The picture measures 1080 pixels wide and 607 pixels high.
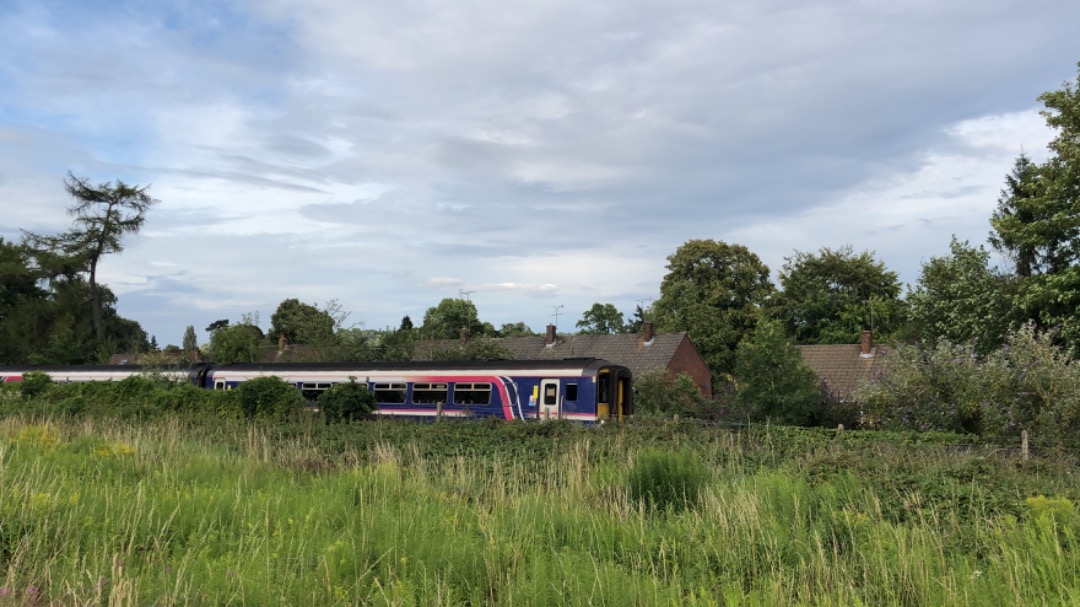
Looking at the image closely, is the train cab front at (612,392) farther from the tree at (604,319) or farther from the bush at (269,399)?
the tree at (604,319)

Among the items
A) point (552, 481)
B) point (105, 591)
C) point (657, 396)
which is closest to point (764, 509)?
point (552, 481)

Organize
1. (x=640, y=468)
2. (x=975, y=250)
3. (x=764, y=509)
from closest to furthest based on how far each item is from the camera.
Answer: (x=764, y=509)
(x=640, y=468)
(x=975, y=250)

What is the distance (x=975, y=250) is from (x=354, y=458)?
26.0 metres

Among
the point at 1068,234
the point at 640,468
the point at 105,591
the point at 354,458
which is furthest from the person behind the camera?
the point at 1068,234

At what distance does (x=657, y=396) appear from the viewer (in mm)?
31219

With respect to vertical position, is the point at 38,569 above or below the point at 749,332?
below

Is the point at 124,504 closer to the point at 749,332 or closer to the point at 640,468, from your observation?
the point at 640,468

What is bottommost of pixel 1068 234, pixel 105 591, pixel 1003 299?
pixel 105 591

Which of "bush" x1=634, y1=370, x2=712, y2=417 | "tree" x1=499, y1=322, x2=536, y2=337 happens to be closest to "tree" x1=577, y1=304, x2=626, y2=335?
"tree" x1=499, y1=322, x2=536, y2=337

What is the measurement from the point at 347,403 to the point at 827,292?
4200cm

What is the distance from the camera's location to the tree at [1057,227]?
23016mm

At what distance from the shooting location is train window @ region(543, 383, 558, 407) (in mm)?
23938

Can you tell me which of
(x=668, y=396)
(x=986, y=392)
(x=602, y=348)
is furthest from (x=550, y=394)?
(x=602, y=348)

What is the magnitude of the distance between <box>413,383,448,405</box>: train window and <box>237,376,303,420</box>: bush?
362cm
